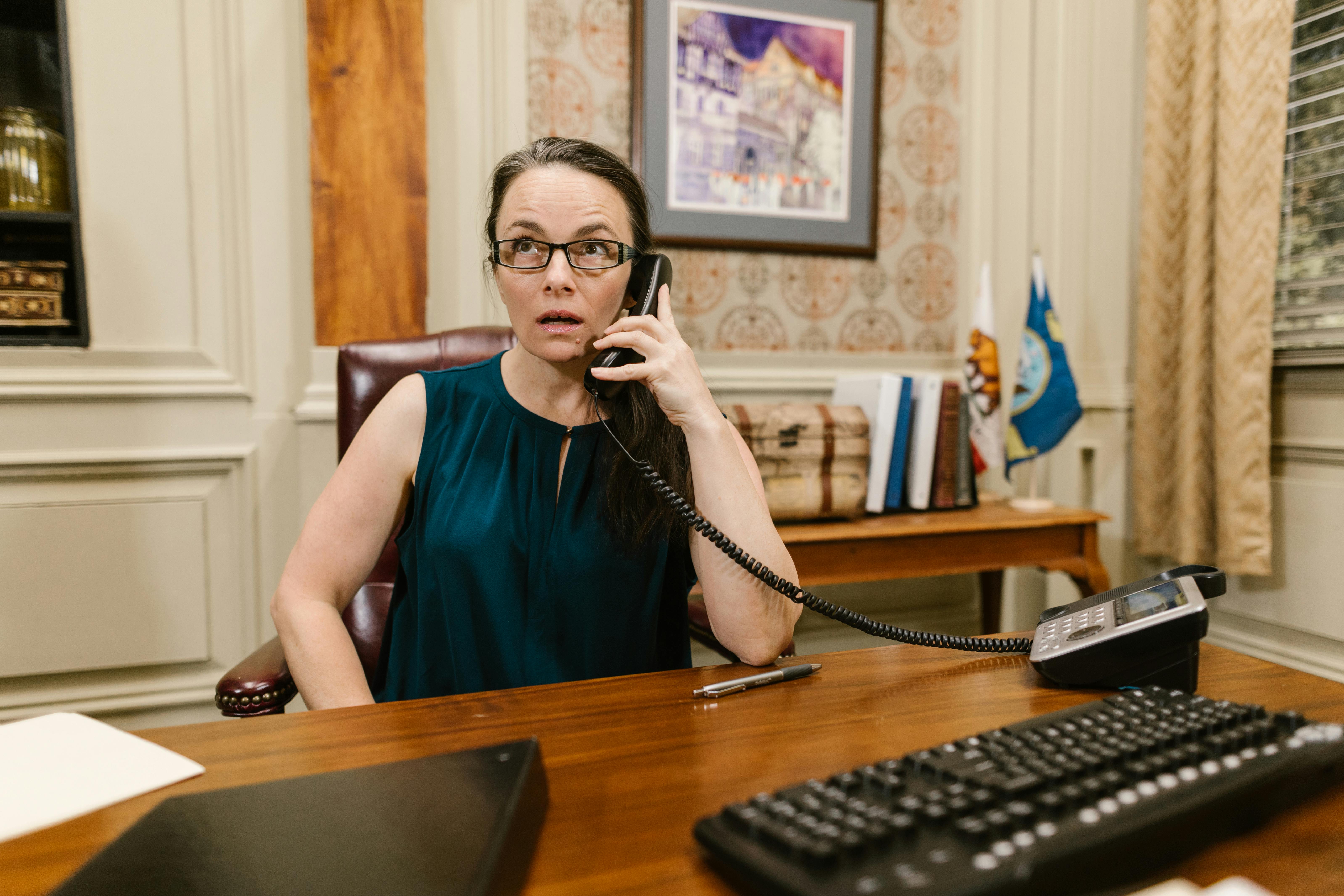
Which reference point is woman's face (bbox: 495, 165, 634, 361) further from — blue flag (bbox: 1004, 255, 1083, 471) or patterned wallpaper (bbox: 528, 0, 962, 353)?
Answer: blue flag (bbox: 1004, 255, 1083, 471)

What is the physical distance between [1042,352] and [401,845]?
6.85ft

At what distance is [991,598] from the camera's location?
2.45 metres

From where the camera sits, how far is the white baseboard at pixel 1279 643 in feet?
6.07

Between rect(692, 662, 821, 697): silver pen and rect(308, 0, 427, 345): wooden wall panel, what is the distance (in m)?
1.44

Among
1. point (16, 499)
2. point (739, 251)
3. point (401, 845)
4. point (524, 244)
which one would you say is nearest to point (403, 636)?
point (524, 244)

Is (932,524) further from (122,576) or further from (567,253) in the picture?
(122,576)

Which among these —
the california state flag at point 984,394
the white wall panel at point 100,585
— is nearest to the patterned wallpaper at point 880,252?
the california state flag at point 984,394

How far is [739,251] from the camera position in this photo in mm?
2385

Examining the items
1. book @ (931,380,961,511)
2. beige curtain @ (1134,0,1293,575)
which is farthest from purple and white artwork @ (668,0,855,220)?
beige curtain @ (1134,0,1293,575)

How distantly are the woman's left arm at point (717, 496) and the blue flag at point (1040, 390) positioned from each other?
1358mm

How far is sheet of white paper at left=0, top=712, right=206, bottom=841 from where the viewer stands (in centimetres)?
54

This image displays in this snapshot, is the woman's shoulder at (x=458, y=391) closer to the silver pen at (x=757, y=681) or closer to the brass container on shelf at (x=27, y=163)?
the silver pen at (x=757, y=681)

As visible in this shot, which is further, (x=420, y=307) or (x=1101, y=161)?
(x=1101, y=161)

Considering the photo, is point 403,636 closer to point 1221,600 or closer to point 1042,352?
point 1042,352
